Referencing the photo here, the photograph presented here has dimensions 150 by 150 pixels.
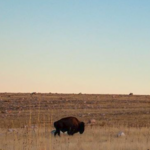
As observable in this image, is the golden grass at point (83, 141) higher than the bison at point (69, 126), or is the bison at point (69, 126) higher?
the bison at point (69, 126)

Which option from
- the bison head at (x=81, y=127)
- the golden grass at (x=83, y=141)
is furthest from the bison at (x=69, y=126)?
the golden grass at (x=83, y=141)

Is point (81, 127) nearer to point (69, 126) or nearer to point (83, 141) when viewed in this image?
point (69, 126)

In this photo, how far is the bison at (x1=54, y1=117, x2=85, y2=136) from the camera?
19.6m

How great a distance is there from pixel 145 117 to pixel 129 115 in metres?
2.02

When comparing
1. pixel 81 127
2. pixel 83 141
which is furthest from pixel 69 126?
pixel 83 141

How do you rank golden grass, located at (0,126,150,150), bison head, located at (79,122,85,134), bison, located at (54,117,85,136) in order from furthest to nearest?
bison head, located at (79,122,85,134), bison, located at (54,117,85,136), golden grass, located at (0,126,150,150)

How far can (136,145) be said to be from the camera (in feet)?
53.3

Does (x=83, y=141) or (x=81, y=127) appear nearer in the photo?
(x=83, y=141)

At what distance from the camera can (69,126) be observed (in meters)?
19.8

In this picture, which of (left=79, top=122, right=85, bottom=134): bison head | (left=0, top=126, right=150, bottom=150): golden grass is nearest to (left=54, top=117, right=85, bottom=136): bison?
(left=79, top=122, right=85, bottom=134): bison head

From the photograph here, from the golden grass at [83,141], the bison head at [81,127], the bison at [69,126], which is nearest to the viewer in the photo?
the golden grass at [83,141]

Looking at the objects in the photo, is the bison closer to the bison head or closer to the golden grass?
the bison head

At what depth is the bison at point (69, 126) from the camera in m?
19.6

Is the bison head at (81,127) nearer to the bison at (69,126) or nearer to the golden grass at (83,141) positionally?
the bison at (69,126)
